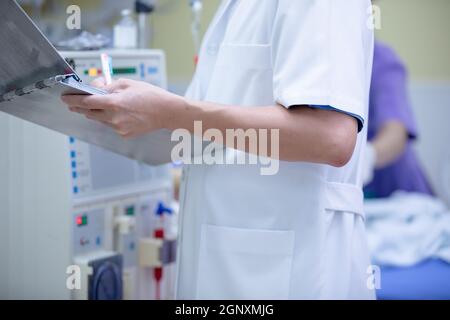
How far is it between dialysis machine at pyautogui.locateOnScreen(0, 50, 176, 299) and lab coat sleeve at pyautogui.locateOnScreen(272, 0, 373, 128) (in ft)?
1.91

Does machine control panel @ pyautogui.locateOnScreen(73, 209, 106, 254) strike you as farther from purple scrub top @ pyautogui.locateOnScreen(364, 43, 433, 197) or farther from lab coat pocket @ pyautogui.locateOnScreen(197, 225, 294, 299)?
purple scrub top @ pyautogui.locateOnScreen(364, 43, 433, 197)

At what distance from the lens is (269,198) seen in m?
1.18

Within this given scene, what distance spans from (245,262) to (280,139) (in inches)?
10.2

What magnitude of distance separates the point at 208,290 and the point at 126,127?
360 mm

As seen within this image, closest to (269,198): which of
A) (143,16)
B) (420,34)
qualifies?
(143,16)

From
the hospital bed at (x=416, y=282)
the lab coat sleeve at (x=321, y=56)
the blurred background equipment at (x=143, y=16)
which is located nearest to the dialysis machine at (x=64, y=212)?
the blurred background equipment at (x=143, y=16)

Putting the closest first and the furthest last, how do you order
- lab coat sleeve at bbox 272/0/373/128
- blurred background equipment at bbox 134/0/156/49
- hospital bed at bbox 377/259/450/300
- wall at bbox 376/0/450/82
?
1. lab coat sleeve at bbox 272/0/373/128
2. blurred background equipment at bbox 134/0/156/49
3. hospital bed at bbox 377/259/450/300
4. wall at bbox 376/0/450/82

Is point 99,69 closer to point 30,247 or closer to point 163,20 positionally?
point 30,247

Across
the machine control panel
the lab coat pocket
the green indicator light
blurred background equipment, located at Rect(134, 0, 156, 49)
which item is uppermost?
blurred background equipment, located at Rect(134, 0, 156, 49)

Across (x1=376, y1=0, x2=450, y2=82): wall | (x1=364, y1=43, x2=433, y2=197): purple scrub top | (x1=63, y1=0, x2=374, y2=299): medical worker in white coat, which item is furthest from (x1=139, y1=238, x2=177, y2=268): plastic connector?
(x1=376, y1=0, x2=450, y2=82): wall

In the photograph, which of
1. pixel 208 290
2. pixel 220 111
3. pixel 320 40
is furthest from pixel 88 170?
pixel 320 40

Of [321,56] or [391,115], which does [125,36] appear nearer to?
[321,56]

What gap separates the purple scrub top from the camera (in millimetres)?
2977

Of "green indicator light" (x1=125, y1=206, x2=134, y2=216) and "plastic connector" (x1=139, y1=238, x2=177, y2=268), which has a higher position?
"green indicator light" (x1=125, y1=206, x2=134, y2=216)
